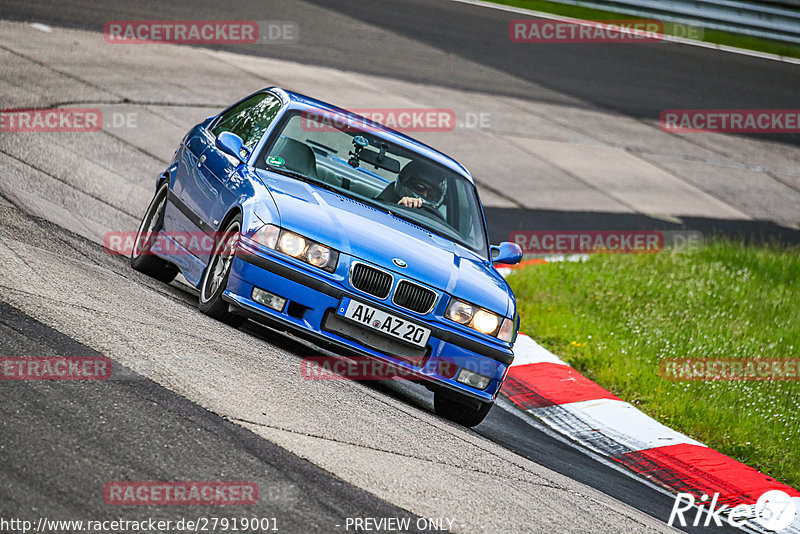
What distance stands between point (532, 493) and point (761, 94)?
1917cm

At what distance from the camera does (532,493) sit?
5.32m

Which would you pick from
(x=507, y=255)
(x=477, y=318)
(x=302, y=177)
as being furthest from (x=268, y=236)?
(x=507, y=255)

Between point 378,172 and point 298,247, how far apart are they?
5.02 ft

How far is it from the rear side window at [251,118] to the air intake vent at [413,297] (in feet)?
5.94

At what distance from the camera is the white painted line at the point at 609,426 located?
7770 mm

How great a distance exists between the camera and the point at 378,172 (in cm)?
769

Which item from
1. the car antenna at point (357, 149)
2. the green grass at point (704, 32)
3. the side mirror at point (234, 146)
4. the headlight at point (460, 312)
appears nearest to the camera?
the headlight at point (460, 312)

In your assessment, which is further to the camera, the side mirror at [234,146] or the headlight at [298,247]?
the side mirror at [234,146]

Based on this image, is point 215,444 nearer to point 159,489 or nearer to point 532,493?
point 159,489
